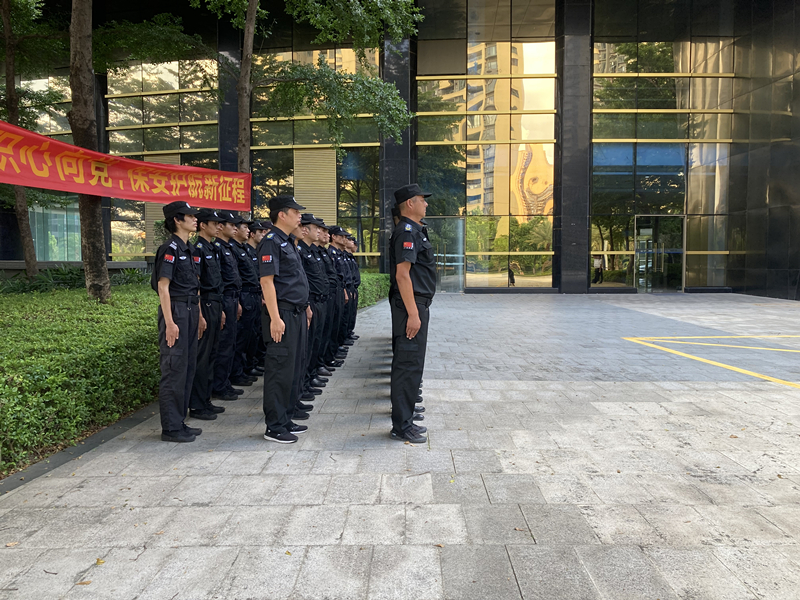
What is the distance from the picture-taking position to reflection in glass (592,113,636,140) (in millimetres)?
19219

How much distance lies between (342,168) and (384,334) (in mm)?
10634

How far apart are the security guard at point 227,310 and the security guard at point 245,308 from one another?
46 centimetres

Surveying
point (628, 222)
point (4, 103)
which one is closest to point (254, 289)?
point (4, 103)

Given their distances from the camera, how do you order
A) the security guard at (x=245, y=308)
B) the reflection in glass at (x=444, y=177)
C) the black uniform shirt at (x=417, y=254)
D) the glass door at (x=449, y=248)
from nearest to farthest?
the black uniform shirt at (x=417, y=254)
the security guard at (x=245, y=308)
the reflection in glass at (x=444, y=177)
the glass door at (x=449, y=248)

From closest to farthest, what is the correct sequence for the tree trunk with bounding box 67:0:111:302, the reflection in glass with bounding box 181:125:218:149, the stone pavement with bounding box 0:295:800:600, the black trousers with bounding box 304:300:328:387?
1. the stone pavement with bounding box 0:295:800:600
2. the black trousers with bounding box 304:300:328:387
3. the tree trunk with bounding box 67:0:111:302
4. the reflection in glass with bounding box 181:125:218:149

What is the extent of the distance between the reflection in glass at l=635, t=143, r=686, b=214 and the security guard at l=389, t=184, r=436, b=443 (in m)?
17.2

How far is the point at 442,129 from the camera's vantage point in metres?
19.6

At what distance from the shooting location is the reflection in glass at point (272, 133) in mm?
19781

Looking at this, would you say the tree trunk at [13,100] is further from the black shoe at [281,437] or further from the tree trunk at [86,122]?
the black shoe at [281,437]

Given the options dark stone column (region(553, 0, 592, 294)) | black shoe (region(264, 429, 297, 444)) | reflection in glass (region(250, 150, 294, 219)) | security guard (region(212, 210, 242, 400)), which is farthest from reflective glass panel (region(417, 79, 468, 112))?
black shoe (region(264, 429, 297, 444))

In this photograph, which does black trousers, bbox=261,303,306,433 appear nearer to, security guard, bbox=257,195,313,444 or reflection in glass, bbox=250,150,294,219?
security guard, bbox=257,195,313,444

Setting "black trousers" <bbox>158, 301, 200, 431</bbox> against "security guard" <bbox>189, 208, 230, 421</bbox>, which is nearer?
"black trousers" <bbox>158, 301, 200, 431</bbox>

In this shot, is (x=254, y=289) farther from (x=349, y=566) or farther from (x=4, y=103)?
(x=4, y=103)

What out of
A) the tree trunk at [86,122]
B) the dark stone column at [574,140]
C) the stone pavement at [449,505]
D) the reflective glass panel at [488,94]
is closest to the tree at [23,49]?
the tree trunk at [86,122]
